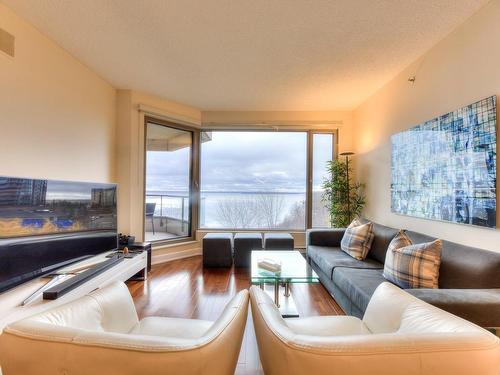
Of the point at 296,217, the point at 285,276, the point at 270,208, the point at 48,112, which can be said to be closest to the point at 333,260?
the point at 285,276

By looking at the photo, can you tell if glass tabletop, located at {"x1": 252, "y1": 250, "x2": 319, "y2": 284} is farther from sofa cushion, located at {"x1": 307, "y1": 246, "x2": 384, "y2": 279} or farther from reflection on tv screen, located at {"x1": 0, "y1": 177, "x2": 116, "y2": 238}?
reflection on tv screen, located at {"x1": 0, "y1": 177, "x2": 116, "y2": 238}

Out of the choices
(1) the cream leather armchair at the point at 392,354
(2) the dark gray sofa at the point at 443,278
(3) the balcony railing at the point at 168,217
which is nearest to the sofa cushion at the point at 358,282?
(2) the dark gray sofa at the point at 443,278

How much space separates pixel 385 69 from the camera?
271 centimetres

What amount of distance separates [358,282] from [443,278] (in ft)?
1.91

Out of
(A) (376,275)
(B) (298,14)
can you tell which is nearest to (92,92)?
(B) (298,14)

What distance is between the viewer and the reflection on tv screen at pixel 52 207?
1.50m

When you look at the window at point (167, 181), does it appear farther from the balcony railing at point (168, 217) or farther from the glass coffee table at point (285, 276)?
the glass coffee table at point (285, 276)

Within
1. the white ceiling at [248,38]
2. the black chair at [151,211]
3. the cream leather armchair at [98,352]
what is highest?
the white ceiling at [248,38]

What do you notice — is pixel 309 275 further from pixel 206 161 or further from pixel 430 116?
pixel 206 161

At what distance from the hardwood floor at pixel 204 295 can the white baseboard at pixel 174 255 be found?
0.21 metres

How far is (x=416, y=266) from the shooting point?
1.77 meters

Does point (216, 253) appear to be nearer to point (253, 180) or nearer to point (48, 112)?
point (253, 180)

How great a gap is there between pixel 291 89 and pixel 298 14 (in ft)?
4.56

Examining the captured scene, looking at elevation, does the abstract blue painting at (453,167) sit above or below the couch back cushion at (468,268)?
above
